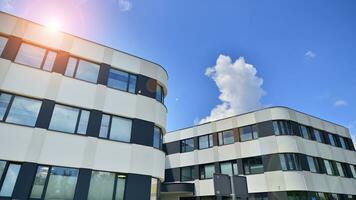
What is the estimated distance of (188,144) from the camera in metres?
29.8

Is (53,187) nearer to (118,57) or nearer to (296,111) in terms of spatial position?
(118,57)

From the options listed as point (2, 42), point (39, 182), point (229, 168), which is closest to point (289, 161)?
point (229, 168)

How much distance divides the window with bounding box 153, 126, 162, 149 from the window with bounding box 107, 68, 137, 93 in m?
3.04

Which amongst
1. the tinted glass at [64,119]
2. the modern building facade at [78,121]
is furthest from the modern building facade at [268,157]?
the tinted glass at [64,119]

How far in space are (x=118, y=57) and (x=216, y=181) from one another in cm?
1152

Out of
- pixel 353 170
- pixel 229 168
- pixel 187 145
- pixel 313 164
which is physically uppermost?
pixel 187 145

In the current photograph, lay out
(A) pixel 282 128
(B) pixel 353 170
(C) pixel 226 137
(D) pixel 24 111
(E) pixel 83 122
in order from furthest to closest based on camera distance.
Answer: (B) pixel 353 170
(C) pixel 226 137
(A) pixel 282 128
(E) pixel 83 122
(D) pixel 24 111

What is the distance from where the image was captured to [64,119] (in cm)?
1290

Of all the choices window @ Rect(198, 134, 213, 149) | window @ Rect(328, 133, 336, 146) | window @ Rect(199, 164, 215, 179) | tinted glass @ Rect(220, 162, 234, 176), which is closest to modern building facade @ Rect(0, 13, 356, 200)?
tinted glass @ Rect(220, 162, 234, 176)

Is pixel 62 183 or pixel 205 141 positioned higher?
pixel 205 141

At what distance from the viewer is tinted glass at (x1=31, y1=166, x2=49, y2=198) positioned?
1091 cm

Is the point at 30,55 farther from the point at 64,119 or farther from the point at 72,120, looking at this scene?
the point at 72,120

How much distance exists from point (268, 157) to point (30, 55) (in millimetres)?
21295

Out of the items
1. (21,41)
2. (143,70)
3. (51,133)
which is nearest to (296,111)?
(143,70)
